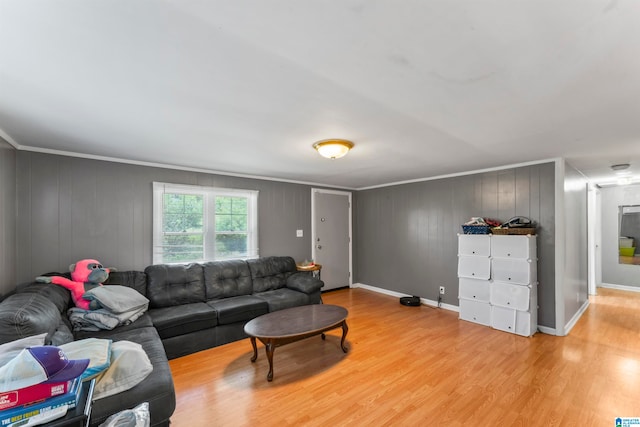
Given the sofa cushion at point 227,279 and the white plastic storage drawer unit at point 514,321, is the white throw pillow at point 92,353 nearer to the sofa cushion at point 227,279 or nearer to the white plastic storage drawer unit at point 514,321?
the sofa cushion at point 227,279

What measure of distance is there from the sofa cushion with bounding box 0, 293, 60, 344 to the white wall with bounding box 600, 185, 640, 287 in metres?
9.00

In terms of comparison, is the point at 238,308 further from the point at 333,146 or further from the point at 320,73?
the point at 320,73

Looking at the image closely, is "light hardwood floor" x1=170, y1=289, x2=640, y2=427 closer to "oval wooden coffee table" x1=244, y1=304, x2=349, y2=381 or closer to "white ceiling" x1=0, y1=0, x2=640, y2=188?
"oval wooden coffee table" x1=244, y1=304, x2=349, y2=381

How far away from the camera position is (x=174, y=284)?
11.7 feet

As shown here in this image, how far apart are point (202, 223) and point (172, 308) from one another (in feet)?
4.48

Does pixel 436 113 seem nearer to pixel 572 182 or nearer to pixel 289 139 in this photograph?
pixel 289 139

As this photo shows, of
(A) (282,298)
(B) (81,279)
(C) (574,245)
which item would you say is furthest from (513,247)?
(B) (81,279)

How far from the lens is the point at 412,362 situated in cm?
285

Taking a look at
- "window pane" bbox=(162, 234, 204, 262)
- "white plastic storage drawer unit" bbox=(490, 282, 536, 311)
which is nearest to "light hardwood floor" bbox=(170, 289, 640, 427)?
"white plastic storage drawer unit" bbox=(490, 282, 536, 311)

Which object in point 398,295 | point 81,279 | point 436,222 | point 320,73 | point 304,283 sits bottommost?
point 398,295

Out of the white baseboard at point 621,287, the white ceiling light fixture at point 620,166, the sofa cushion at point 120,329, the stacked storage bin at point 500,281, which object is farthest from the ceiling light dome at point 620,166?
the sofa cushion at point 120,329

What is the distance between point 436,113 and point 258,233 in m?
3.47

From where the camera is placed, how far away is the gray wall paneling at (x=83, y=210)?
121 inches

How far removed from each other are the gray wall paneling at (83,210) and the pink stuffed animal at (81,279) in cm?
32
